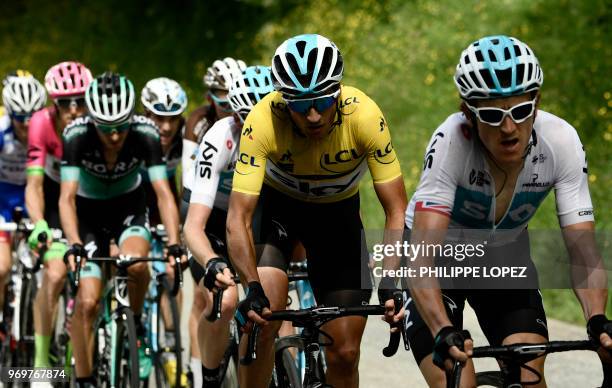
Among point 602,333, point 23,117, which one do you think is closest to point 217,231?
point 23,117

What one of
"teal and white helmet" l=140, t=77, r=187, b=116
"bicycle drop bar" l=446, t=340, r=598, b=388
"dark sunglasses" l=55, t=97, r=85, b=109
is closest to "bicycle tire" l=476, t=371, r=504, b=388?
"bicycle drop bar" l=446, t=340, r=598, b=388

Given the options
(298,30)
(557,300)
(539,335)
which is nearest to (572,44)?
(557,300)

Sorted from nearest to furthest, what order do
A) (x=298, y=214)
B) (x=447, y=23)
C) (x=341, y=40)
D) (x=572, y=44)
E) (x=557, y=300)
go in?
(x=298, y=214), (x=557, y=300), (x=572, y=44), (x=447, y=23), (x=341, y=40)

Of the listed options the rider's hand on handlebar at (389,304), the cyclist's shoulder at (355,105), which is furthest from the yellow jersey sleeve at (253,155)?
the rider's hand on handlebar at (389,304)

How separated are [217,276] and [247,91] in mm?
1461

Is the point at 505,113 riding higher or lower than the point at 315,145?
lower

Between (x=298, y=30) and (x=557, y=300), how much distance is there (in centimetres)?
964

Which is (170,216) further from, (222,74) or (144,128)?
(222,74)

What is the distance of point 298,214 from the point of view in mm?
5660

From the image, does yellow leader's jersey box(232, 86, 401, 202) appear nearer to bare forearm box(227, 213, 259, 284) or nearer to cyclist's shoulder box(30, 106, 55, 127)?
bare forearm box(227, 213, 259, 284)

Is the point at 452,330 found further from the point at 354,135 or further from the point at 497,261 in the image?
the point at 354,135

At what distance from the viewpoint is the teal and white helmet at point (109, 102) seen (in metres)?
6.92

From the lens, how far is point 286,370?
5.58 m

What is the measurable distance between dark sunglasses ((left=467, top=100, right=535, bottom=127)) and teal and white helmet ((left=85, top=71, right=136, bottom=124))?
3.13m
